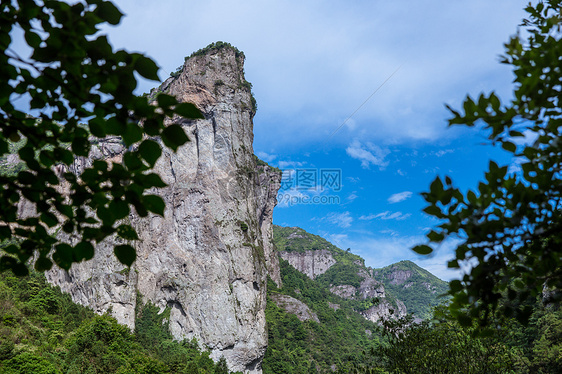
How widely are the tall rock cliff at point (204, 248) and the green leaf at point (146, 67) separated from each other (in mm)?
41564

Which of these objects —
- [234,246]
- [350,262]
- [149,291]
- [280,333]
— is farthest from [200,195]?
[350,262]

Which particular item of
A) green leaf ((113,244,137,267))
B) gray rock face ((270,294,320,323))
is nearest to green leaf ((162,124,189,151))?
green leaf ((113,244,137,267))

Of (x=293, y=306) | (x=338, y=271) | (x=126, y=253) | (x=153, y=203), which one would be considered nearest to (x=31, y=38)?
(x=153, y=203)

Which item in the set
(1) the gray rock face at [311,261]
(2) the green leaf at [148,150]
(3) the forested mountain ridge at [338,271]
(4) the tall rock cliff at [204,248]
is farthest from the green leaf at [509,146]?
(1) the gray rock face at [311,261]

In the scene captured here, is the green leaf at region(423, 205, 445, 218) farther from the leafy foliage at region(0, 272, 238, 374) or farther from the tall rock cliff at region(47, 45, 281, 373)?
the tall rock cliff at region(47, 45, 281, 373)

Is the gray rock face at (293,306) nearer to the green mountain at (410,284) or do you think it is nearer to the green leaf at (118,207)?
the green leaf at (118,207)

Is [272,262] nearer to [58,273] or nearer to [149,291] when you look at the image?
[149,291]

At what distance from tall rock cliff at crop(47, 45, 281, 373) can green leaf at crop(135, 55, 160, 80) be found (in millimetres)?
41564

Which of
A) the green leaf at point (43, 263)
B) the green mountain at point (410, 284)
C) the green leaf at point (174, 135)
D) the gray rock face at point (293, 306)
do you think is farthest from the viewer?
the green mountain at point (410, 284)

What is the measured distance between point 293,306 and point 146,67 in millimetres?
70398

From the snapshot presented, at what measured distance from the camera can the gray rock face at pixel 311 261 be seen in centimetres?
12181

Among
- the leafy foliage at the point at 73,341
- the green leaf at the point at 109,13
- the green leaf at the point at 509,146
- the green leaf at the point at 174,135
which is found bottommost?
the leafy foliage at the point at 73,341

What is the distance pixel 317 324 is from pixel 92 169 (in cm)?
7356

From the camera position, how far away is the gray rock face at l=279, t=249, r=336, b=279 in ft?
400
